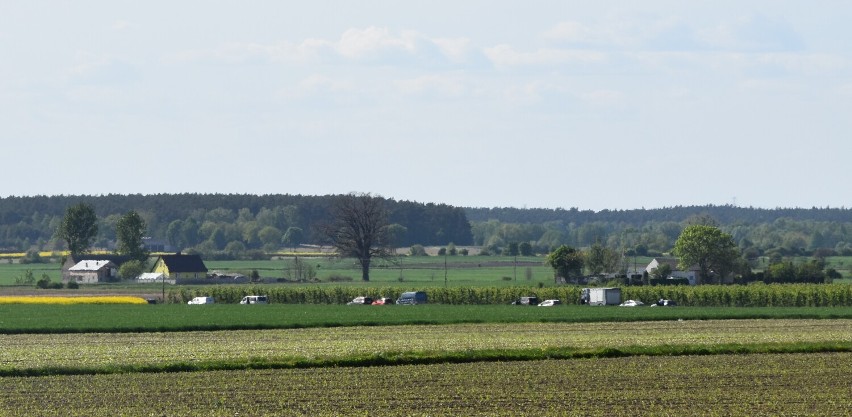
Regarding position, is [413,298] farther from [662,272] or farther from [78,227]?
[78,227]

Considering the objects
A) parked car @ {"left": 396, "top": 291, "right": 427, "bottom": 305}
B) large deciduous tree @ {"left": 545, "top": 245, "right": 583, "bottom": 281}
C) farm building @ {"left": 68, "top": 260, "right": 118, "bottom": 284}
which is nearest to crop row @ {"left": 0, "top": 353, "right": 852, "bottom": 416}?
parked car @ {"left": 396, "top": 291, "right": 427, "bottom": 305}

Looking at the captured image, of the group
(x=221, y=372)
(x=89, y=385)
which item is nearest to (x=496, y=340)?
(x=221, y=372)

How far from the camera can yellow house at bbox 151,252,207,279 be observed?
133 m

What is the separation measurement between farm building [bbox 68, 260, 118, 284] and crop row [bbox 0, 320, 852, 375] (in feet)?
278

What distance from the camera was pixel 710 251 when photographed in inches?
4648

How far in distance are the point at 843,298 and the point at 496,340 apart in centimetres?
4384

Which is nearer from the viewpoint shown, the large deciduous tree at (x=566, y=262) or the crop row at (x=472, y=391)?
the crop row at (x=472, y=391)

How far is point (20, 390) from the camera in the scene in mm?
30188

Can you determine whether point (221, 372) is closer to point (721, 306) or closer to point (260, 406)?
point (260, 406)

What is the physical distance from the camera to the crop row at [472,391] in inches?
1049

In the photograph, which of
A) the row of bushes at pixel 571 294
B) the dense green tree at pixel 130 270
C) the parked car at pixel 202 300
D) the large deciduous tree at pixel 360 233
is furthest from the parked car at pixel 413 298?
the dense green tree at pixel 130 270

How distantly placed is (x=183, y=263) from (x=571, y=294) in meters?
57.0

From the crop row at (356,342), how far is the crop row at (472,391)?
284 cm

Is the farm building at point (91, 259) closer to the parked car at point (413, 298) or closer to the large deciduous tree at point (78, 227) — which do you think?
the large deciduous tree at point (78, 227)
